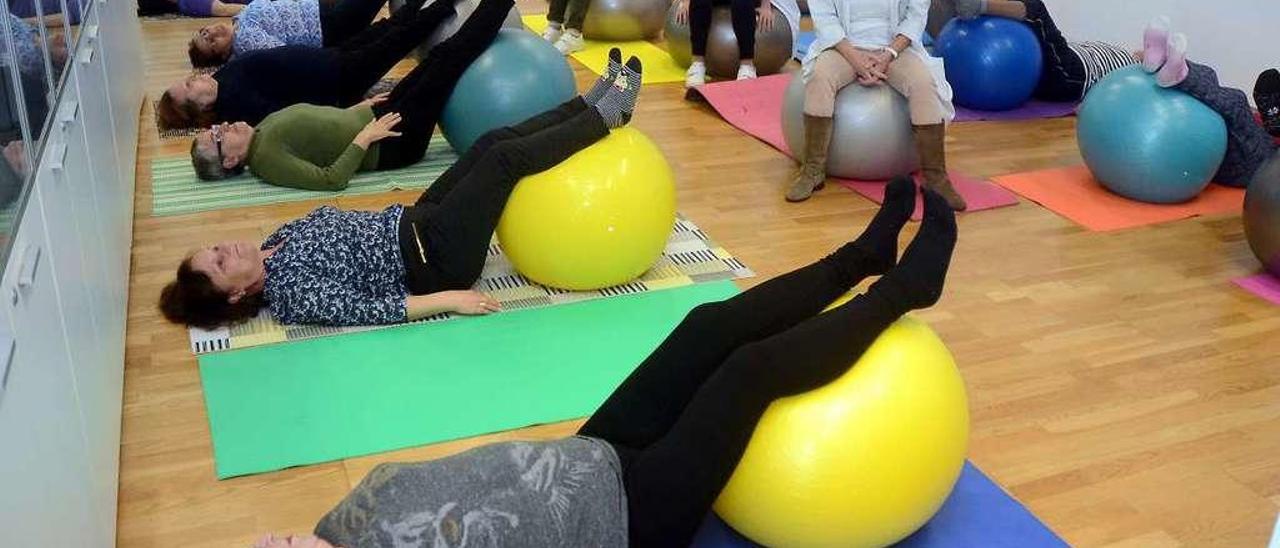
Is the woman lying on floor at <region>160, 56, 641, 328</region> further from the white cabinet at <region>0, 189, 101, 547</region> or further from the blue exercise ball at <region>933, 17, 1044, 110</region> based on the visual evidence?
the blue exercise ball at <region>933, 17, 1044, 110</region>

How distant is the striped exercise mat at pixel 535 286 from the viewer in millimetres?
3100

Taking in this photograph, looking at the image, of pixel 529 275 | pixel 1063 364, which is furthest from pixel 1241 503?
pixel 529 275

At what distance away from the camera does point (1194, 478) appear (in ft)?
8.34

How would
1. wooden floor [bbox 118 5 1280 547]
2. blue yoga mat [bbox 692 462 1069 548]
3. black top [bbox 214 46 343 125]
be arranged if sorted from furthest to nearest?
black top [bbox 214 46 343 125] < wooden floor [bbox 118 5 1280 547] < blue yoga mat [bbox 692 462 1069 548]

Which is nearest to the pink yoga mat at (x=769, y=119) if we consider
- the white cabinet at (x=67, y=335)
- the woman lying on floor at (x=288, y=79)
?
the woman lying on floor at (x=288, y=79)

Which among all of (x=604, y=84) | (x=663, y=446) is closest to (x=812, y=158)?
(x=604, y=84)

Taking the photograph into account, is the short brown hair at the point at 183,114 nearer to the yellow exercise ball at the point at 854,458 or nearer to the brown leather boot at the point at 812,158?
the brown leather boot at the point at 812,158

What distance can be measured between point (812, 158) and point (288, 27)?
8.85ft

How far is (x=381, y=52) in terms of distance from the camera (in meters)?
4.84

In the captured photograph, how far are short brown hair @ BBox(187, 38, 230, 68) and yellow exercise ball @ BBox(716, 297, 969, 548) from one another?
430 cm

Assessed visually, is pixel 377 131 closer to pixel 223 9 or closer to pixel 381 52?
pixel 381 52

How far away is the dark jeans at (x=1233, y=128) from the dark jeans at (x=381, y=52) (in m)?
2.91

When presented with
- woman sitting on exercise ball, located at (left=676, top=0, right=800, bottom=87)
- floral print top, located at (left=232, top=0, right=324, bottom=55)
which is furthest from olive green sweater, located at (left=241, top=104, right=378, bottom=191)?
woman sitting on exercise ball, located at (left=676, top=0, right=800, bottom=87)

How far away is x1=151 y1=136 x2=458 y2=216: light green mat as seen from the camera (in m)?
4.11
